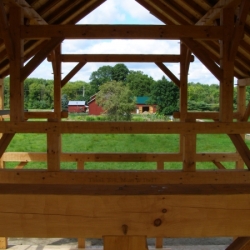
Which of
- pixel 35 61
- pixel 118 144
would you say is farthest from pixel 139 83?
pixel 35 61

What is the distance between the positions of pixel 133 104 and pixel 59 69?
1109cm

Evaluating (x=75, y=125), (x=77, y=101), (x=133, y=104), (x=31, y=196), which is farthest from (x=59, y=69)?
(x=77, y=101)

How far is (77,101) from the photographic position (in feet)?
69.9

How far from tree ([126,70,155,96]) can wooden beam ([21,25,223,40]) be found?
590 inches

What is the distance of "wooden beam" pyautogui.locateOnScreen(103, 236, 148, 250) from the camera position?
1079mm

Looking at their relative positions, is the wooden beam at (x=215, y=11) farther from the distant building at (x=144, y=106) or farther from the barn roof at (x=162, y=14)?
the distant building at (x=144, y=106)

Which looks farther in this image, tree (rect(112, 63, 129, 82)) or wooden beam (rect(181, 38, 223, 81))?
tree (rect(112, 63, 129, 82))

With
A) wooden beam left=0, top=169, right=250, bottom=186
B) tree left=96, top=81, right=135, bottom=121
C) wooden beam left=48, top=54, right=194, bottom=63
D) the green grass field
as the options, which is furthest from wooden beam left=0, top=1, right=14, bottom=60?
tree left=96, top=81, right=135, bottom=121

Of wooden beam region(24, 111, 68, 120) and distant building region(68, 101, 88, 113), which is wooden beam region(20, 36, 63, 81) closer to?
wooden beam region(24, 111, 68, 120)

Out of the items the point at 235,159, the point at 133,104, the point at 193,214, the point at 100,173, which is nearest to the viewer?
the point at 193,214

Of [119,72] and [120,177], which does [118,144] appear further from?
[120,177]

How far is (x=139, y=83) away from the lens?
2134cm

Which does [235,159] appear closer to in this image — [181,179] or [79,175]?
[181,179]

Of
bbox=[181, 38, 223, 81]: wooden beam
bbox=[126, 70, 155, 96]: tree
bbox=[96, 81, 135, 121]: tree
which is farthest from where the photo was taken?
bbox=[126, 70, 155, 96]: tree
